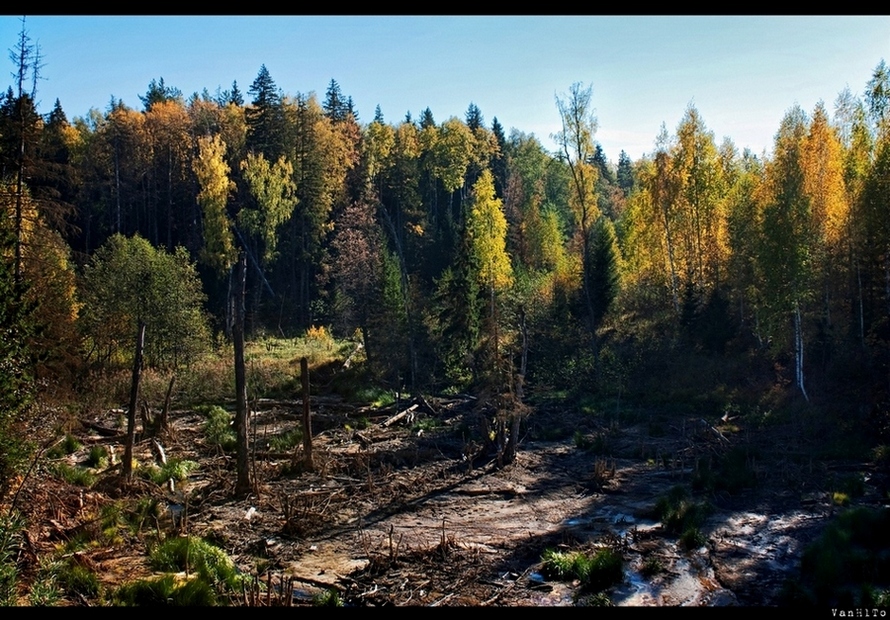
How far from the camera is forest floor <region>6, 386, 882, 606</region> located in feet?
37.4

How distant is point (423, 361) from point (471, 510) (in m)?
19.7

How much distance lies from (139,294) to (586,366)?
24877 millimetres

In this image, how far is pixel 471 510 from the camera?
1659 cm

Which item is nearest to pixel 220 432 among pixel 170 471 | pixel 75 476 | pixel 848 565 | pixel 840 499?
pixel 170 471

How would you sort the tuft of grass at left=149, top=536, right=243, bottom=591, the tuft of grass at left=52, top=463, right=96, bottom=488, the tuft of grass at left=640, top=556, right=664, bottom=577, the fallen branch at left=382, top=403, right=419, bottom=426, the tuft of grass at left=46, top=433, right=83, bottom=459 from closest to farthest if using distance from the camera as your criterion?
the tuft of grass at left=149, top=536, right=243, bottom=591 < the tuft of grass at left=640, top=556, right=664, bottom=577 < the tuft of grass at left=52, top=463, right=96, bottom=488 < the tuft of grass at left=46, top=433, right=83, bottom=459 < the fallen branch at left=382, top=403, right=419, bottom=426

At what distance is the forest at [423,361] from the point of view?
12.1 meters

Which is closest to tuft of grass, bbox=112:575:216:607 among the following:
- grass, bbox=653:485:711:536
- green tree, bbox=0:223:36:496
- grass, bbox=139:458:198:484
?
green tree, bbox=0:223:36:496

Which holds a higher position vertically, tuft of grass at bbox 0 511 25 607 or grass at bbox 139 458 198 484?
tuft of grass at bbox 0 511 25 607

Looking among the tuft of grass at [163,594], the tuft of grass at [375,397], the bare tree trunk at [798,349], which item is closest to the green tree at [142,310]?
the tuft of grass at [375,397]

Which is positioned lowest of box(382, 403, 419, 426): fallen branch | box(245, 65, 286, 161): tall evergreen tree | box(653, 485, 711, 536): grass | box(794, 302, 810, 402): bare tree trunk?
box(653, 485, 711, 536): grass

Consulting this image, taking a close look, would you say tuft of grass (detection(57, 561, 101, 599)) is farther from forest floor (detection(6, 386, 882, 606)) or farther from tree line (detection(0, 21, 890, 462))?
tree line (detection(0, 21, 890, 462))

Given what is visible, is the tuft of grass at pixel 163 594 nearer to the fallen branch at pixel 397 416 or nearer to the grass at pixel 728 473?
the grass at pixel 728 473

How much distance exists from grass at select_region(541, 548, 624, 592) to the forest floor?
22 cm

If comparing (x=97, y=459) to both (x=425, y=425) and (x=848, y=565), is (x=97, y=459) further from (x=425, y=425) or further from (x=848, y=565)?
(x=848, y=565)
